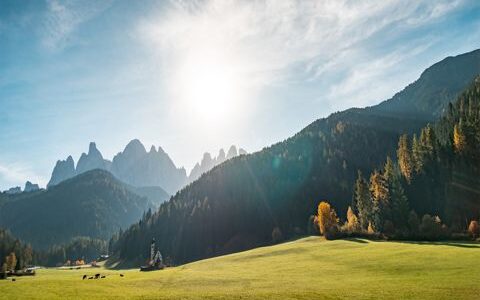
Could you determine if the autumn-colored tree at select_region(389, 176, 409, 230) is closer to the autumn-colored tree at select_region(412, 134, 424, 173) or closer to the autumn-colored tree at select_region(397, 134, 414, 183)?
the autumn-colored tree at select_region(397, 134, 414, 183)

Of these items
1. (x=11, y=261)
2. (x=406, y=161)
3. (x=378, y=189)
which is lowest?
(x=11, y=261)

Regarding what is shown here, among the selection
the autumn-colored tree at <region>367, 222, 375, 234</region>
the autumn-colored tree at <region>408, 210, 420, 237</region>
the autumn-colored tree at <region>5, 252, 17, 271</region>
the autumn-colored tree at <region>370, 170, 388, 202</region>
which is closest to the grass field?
the autumn-colored tree at <region>408, 210, 420, 237</region>

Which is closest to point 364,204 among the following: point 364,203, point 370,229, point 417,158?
point 364,203

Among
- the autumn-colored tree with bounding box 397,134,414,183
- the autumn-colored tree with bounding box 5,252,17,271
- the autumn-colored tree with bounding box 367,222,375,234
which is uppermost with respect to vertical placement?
the autumn-colored tree with bounding box 397,134,414,183

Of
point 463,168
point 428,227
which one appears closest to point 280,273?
point 428,227

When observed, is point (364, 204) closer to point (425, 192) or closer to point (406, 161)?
point (425, 192)

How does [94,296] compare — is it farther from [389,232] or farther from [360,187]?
[360,187]

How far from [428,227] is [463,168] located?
45.8 metres

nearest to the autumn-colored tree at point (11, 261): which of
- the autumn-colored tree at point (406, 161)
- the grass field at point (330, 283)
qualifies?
the grass field at point (330, 283)

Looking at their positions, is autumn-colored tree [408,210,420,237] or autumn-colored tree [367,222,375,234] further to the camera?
autumn-colored tree [367,222,375,234]

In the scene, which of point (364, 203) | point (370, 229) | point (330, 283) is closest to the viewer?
point (330, 283)

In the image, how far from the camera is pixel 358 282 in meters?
44.0

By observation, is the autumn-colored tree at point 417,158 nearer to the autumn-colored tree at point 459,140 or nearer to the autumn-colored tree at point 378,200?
the autumn-colored tree at point 459,140

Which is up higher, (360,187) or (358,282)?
(360,187)
